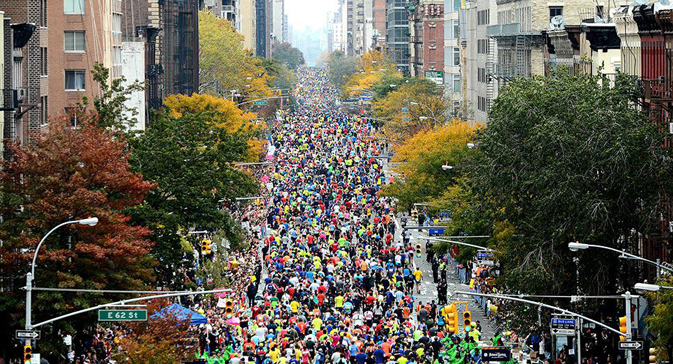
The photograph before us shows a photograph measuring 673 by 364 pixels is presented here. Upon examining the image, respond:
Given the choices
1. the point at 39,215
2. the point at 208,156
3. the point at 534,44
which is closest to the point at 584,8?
the point at 534,44

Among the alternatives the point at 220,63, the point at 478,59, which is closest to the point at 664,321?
the point at 478,59

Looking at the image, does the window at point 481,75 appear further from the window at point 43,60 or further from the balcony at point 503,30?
the window at point 43,60

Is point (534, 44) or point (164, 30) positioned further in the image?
point (164, 30)

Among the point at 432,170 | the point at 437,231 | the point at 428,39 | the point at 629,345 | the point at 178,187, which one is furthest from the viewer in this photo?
the point at 428,39

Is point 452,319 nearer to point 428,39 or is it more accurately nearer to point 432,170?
point 432,170

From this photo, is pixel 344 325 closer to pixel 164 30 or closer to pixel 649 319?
pixel 649 319

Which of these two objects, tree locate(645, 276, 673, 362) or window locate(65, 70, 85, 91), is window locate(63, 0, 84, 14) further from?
tree locate(645, 276, 673, 362)
